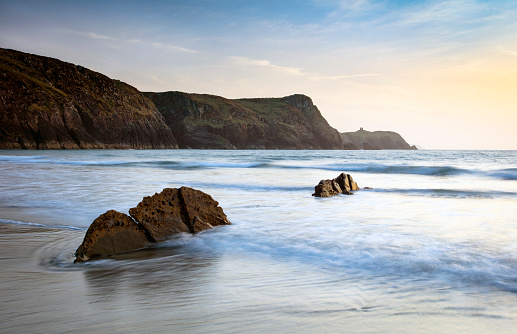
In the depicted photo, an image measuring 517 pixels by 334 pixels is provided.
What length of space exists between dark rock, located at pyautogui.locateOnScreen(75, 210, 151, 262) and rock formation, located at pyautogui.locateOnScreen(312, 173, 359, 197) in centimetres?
570

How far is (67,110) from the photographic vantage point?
73.5m

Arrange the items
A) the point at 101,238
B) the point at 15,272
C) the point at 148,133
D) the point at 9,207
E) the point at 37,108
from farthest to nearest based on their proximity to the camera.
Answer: the point at 148,133 → the point at 37,108 → the point at 9,207 → the point at 101,238 → the point at 15,272

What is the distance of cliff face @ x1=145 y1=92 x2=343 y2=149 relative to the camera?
443 ft

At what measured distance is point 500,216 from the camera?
643cm

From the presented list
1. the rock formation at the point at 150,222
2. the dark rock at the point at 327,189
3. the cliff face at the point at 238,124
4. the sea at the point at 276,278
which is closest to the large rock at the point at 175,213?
the rock formation at the point at 150,222

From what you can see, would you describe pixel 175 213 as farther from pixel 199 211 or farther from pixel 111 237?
pixel 111 237

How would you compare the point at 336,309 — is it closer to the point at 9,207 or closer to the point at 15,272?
the point at 15,272

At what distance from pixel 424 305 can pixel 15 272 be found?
3430 millimetres

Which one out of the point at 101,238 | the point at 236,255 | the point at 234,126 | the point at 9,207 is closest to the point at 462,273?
the point at 236,255

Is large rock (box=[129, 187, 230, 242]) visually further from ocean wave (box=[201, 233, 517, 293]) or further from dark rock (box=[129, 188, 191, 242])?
ocean wave (box=[201, 233, 517, 293])

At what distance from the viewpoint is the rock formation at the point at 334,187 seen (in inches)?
365

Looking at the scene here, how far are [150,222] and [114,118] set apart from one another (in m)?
89.5

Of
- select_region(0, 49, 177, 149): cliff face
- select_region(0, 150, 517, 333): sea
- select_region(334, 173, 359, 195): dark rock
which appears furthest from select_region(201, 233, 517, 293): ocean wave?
select_region(0, 49, 177, 149): cliff face

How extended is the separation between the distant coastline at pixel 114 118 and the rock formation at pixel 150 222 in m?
69.5
